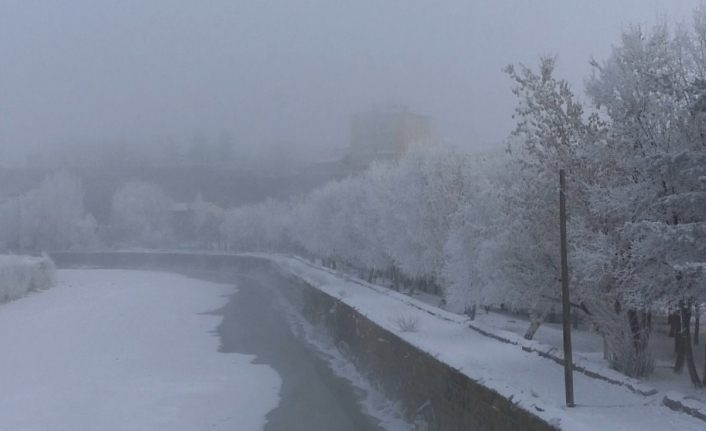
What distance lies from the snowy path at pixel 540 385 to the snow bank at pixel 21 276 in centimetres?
3357

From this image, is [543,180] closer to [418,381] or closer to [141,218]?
[418,381]

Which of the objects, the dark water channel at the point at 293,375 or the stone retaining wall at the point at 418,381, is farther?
the dark water channel at the point at 293,375

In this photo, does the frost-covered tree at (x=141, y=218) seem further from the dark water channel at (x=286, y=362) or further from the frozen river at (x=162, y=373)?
the frozen river at (x=162, y=373)

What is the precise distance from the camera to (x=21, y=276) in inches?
1991

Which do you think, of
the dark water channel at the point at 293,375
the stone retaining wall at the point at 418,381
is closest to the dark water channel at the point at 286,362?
the dark water channel at the point at 293,375

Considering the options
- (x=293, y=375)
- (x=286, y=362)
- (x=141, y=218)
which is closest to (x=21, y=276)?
(x=286, y=362)

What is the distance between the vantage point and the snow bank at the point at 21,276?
4663 cm

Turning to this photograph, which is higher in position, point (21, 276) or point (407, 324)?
point (407, 324)

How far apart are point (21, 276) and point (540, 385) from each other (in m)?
45.9

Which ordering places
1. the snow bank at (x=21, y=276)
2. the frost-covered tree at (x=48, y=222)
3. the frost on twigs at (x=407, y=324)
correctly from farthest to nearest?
the frost-covered tree at (x=48, y=222)
the snow bank at (x=21, y=276)
the frost on twigs at (x=407, y=324)

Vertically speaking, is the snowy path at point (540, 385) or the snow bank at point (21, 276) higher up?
the snowy path at point (540, 385)

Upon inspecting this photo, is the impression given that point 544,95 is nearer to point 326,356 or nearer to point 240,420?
point 240,420

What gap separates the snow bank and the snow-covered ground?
6648 mm

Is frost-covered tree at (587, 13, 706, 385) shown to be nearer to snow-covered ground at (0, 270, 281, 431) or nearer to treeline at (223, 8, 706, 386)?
treeline at (223, 8, 706, 386)
